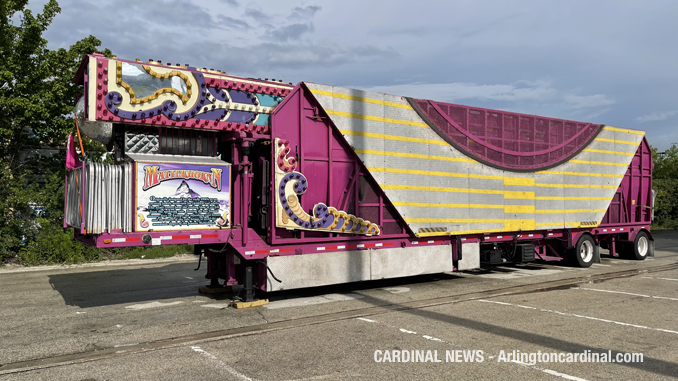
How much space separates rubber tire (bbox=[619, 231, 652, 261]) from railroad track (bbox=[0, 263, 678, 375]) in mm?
5075

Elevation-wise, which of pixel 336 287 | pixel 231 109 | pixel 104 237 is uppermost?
pixel 231 109

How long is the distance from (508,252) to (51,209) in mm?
14002

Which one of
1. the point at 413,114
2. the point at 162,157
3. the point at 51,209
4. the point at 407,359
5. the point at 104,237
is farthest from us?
the point at 51,209

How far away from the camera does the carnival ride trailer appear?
7.96 metres

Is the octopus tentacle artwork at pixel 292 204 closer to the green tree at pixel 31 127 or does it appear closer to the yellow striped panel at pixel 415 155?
the yellow striped panel at pixel 415 155

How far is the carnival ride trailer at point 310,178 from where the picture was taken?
26.1ft

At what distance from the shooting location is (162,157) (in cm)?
830

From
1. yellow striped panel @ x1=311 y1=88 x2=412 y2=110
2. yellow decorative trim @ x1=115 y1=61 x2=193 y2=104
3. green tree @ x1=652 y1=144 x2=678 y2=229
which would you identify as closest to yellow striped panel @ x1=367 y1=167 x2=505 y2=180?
yellow striped panel @ x1=311 y1=88 x2=412 y2=110

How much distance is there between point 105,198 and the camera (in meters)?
7.81

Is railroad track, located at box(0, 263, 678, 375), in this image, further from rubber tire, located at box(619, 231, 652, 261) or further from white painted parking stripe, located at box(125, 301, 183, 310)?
rubber tire, located at box(619, 231, 652, 261)

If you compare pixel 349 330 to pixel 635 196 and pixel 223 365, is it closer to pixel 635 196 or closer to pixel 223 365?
pixel 223 365

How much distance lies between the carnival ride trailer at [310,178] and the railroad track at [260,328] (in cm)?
137

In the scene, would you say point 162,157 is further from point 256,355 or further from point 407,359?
point 407,359

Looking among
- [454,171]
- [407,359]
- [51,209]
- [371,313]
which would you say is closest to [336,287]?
[371,313]
